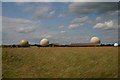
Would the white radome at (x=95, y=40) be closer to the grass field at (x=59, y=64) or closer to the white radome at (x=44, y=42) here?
the white radome at (x=44, y=42)

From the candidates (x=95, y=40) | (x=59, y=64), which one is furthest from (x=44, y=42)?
(x=59, y=64)

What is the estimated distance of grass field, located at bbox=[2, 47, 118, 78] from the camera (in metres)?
27.1

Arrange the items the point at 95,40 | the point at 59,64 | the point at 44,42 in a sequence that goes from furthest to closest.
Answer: the point at 44,42 → the point at 95,40 → the point at 59,64

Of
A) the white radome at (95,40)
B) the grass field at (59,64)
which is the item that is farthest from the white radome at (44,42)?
the grass field at (59,64)

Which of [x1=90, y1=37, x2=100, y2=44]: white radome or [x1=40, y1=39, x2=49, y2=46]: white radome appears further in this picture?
[x1=40, y1=39, x2=49, y2=46]: white radome

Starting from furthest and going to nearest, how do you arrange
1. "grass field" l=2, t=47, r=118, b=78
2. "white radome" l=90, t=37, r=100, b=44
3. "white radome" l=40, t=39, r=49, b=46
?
"white radome" l=40, t=39, r=49, b=46
"white radome" l=90, t=37, r=100, b=44
"grass field" l=2, t=47, r=118, b=78

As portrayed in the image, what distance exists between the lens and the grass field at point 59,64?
27102mm

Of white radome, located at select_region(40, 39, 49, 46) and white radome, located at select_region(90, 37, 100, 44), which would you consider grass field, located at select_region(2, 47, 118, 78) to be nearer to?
white radome, located at select_region(40, 39, 49, 46)

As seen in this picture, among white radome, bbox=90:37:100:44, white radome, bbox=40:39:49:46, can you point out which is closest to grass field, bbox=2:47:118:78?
white radome, bbox=40:39:49:46

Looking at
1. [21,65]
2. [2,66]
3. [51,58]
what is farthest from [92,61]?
[2,66]

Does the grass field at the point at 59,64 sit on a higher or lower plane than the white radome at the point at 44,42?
lower

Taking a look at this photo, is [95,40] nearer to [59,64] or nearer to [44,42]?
[44,42]

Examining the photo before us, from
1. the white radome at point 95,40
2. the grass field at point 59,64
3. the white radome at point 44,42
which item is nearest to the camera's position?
the grass field at point 59,64

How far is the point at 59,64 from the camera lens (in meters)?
31.2
